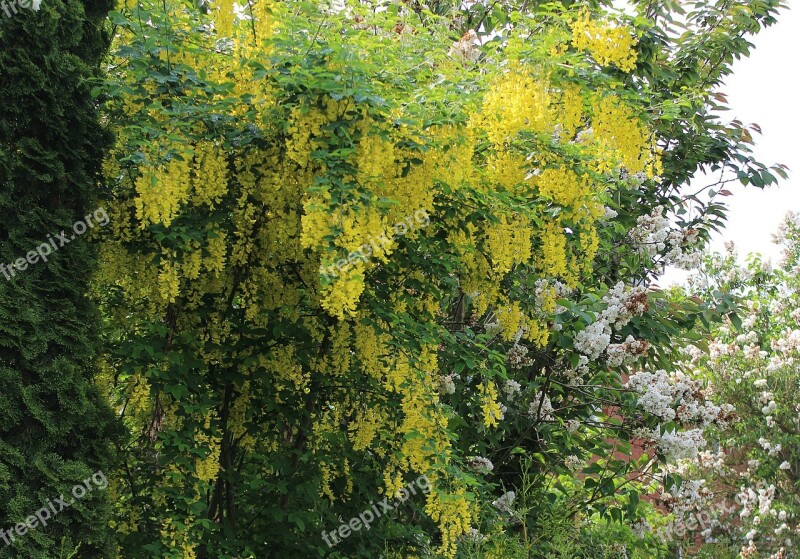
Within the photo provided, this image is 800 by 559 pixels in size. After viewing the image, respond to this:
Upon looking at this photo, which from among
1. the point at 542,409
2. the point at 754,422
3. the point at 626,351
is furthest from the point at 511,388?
the point at 754,422

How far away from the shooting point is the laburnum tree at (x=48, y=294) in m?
3.29

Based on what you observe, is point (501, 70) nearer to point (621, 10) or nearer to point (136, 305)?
point (621, 10)

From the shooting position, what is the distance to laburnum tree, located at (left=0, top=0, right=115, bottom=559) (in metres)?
3.29

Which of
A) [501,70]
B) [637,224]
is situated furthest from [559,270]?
[637,224]

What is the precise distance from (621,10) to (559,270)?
1.43 meters

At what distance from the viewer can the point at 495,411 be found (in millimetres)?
4473

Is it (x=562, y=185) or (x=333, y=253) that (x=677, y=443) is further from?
(x=333, y=253)

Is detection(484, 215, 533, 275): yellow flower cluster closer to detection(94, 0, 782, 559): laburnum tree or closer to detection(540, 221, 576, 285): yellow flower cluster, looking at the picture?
detection(94, 0, 782, 559): laburnum tree

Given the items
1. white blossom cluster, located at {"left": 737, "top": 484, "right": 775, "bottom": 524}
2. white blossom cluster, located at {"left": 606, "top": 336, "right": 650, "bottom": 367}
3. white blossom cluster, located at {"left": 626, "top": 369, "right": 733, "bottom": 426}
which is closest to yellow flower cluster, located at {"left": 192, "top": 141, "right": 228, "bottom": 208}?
white blossom cluster, located at {"left": 606, "top": 336, "right": 650, "bottom": 367}

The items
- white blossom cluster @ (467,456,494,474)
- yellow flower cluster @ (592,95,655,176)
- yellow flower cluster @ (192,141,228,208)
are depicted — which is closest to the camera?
yellow flower cluster @ (192,141,228,208)
